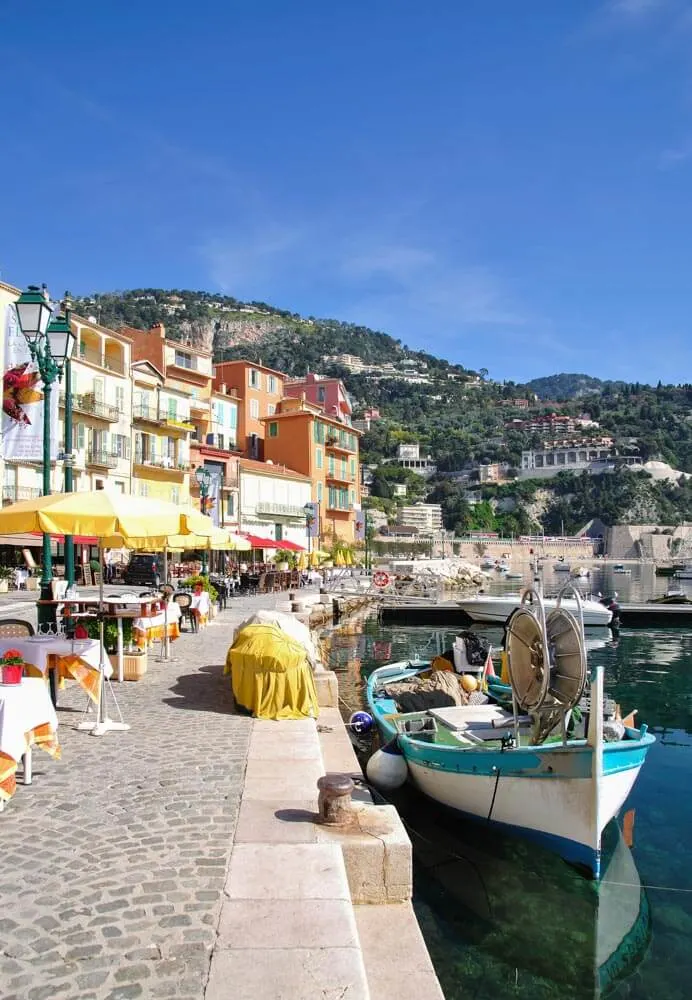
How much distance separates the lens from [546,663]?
7.92m

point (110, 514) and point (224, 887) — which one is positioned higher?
point (110, 514)

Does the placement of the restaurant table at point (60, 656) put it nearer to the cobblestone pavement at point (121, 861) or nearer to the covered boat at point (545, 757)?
the cobblestone pavement at point (121, 861)

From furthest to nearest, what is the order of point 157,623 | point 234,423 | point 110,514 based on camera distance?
point 234,423 → point 157,623 → point 110,514

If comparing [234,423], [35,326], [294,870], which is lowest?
[294,870]

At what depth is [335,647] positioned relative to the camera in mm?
26281

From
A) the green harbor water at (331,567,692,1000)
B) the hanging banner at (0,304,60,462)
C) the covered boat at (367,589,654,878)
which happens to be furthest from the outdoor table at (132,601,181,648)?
the hanging banner at (0,304,60,462)

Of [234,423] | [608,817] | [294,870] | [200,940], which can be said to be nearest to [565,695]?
[608,817]

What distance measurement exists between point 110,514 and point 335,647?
61.5 feet

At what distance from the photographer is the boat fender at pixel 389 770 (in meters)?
9.81

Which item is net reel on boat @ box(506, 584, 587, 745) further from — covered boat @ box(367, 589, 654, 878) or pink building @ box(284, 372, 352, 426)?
pink building @ box(284, 372, 352, 426)

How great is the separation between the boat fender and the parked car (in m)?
24.2

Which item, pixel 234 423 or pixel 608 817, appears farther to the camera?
pixel 234 423

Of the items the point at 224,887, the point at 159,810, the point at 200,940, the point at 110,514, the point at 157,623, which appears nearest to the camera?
the point at 200,940

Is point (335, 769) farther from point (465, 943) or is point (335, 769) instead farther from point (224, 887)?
point (224, 887)
